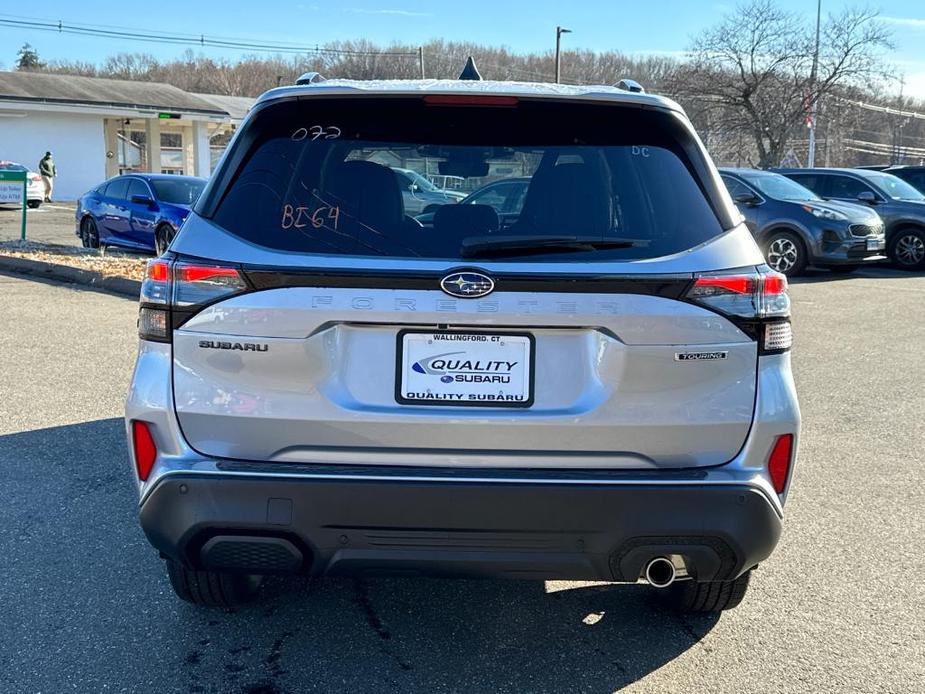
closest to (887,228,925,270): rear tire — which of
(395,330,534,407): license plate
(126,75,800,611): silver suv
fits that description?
(126,75,800,611): silver suv

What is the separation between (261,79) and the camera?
10088 centimetres

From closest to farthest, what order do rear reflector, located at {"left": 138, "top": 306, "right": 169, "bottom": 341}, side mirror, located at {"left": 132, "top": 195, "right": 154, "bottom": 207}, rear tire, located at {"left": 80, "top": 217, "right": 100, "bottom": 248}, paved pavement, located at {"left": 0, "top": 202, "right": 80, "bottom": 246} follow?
1. rear reflector, located at {"left": 138, "top": 306, "right": 169, "bottom": 341}
2. side mirror, located at {"left": 132, "top": 195, "right": 154, "bottom": 207}
3. rear tire, located at {"left": 80, "top": 217, "right": 100, "bottom": 248}
4. paved pavement, located at {"left": 0, "top": 202, "right": 80, "bottom": 246}

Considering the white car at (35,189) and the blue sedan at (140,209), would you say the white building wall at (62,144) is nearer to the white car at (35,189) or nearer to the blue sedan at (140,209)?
the white car at (35,189)

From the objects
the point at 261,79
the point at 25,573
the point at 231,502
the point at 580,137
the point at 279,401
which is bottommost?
the point at 25,573

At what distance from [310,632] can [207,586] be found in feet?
1.31

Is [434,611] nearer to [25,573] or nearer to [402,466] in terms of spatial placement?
[402,466]

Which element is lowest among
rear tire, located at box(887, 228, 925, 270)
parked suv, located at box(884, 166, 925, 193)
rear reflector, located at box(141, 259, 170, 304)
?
rear tire, located at box(887, 228, 925, 270)

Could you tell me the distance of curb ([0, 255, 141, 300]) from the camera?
1126 cm

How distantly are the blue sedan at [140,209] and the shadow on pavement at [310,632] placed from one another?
1172cm

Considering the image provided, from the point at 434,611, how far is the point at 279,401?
4.07 feet

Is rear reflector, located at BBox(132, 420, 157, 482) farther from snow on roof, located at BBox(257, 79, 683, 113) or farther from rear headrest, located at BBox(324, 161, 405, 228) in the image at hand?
snow on roof, located at BBox(257, 79, 683, 113)

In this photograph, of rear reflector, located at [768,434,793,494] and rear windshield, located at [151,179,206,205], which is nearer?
rear reflector, located at [768,434,793,494]

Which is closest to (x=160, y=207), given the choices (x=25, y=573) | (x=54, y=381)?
(x=54, y=381)

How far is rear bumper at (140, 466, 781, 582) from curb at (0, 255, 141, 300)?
8425mm
